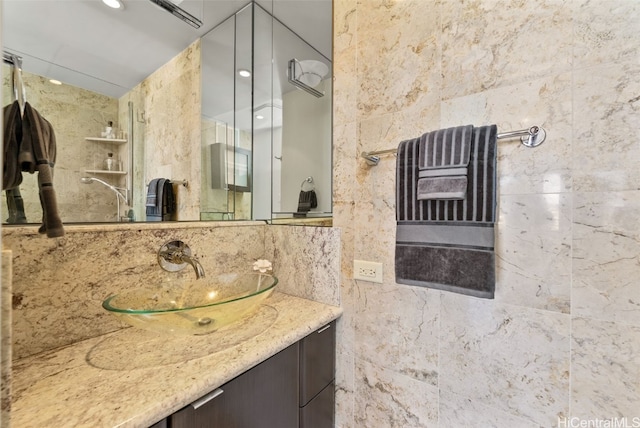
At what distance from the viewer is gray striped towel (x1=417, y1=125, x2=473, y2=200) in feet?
3.03

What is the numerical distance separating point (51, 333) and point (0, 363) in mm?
552

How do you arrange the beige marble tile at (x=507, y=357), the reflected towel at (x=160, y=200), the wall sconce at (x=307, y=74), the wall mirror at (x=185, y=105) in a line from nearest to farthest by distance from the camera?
the beige marble tile at (x=507, y=357) < the wall mirror at (x=185, y=105) < the reflected towel at (x=160, y=200) < the wall sconce at (x=307, y=74)

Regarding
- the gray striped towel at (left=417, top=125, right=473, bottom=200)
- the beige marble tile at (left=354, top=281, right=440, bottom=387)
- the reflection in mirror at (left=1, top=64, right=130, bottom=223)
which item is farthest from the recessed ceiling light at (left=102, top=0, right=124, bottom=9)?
the beige marble tile at (left=354, top=281, right=440, bottom=387)

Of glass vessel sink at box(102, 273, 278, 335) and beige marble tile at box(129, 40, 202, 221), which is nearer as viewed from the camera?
glass vessel sink at box(102, 273, 278, 335)

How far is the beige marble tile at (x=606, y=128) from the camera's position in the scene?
0.77m

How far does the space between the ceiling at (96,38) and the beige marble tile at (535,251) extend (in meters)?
1.32

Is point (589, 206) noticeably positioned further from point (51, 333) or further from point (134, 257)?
point (51, 333)

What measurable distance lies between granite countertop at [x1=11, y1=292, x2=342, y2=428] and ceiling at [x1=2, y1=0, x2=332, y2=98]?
3.10 ft

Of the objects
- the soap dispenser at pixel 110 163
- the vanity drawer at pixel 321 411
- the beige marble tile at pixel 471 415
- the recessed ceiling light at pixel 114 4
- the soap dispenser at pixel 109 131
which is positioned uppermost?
the recessed ceiling light at pixel 114 4

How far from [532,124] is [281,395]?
1265mm

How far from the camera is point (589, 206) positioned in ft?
2.69

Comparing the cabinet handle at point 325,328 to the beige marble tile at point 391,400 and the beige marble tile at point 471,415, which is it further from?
the beige marble tile at point 471,415

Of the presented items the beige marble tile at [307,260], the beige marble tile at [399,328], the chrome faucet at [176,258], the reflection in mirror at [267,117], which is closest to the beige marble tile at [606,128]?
the beige marble tile at [399,328]

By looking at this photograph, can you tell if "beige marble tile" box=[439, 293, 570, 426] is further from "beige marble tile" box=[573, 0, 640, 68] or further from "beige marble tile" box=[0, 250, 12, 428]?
"beige marble tile" box=[0, 250, 12, 428]
